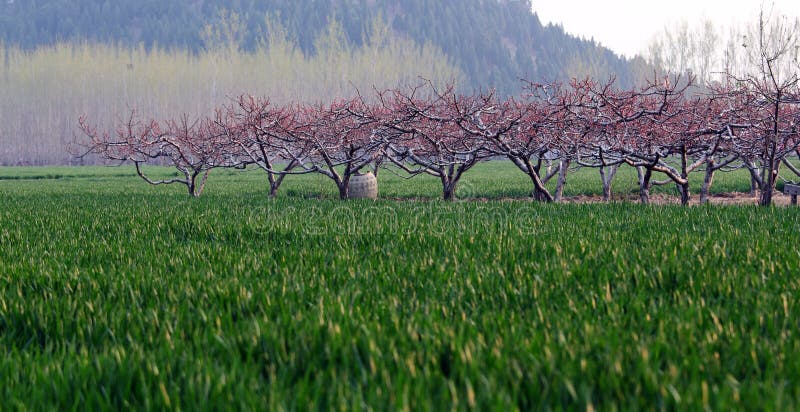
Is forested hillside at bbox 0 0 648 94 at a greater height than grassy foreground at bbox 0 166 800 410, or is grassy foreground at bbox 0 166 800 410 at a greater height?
forested hillside at bbox 0 0 648 94

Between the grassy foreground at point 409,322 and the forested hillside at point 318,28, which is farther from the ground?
the forested hillside at point 318,28

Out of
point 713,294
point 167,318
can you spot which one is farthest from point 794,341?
point 167,318

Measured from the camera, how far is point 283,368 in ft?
7.45

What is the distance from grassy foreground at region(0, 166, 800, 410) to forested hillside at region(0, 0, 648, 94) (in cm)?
14351

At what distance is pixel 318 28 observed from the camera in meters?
174

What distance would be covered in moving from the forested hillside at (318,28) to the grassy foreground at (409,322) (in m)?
144

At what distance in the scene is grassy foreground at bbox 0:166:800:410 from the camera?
6.68 feet

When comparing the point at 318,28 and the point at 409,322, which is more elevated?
the point at 318,28

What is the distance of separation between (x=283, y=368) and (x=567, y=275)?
2.34 metres

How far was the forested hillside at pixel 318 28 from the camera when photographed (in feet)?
522

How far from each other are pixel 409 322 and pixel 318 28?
181622mm

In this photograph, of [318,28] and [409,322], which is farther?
[318,28]

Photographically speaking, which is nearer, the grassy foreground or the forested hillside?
the grassy foreground

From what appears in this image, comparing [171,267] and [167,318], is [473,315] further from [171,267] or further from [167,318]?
[171,267]
